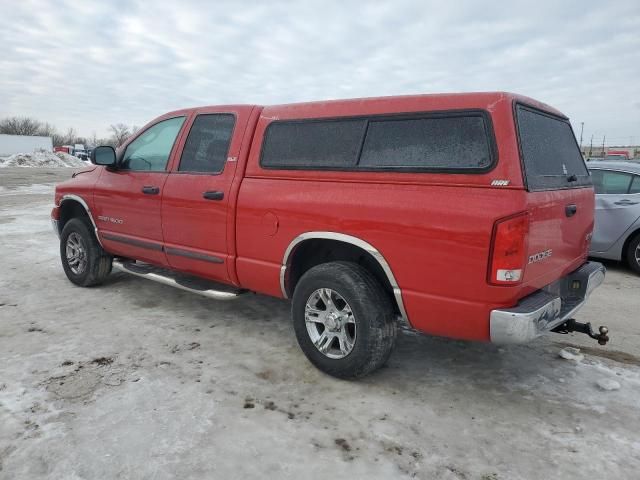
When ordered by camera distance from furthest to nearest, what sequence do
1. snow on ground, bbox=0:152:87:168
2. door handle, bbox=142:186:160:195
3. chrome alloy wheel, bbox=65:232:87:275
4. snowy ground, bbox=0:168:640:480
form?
snow on ground, bbox=0:152:87:168
chrome alloy wheel, bbox=65:232:87:275
door handle, bbox=142:186:160:195
snowy ground, bbox=0:168:640:480

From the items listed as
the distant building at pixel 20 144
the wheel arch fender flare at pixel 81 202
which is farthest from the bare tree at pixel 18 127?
the wheel arch fender flare at pixel 81 202

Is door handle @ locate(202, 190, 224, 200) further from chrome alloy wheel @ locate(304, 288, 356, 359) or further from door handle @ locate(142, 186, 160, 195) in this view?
chrome alloy wheel @ locate(304, 288, 356, 359)

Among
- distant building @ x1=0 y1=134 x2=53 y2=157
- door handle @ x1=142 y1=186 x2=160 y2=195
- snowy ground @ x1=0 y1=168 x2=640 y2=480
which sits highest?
distant building @ x1=0 y1=134 x2=53 y2=157

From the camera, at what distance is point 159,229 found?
178 inches

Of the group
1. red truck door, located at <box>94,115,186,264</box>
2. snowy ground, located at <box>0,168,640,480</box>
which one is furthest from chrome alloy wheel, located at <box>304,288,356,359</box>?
red truck door, located at <box>94,115,186,264</box>

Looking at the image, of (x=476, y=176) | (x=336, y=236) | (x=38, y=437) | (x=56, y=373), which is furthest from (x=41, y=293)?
(x=476, y=176)

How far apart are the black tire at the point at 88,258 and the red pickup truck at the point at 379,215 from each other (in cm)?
105

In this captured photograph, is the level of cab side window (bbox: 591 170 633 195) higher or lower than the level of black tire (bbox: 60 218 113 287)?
higher

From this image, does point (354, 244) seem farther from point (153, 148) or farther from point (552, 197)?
point (153, 148)

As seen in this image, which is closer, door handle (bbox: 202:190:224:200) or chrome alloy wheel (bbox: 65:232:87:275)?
door handle (bbox: 202:190:224:200)

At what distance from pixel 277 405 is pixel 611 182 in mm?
6029

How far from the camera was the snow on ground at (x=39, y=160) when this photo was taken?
40062 millimetres

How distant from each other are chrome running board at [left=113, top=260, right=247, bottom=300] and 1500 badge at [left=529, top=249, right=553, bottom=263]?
2.32 m

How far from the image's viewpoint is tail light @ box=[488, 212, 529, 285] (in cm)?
261
